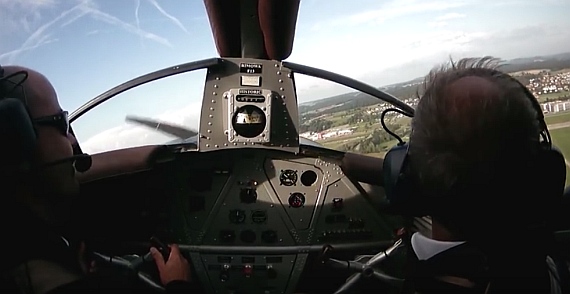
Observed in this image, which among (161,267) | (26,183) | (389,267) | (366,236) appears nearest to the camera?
(26,183)

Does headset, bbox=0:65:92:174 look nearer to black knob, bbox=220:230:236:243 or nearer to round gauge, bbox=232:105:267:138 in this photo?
round gauge, bbox=232:105:267:138

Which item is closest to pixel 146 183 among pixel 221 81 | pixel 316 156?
pixel 221 81

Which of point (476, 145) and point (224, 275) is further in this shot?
point (224, 275)

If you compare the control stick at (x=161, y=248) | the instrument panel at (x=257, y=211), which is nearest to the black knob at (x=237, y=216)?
the instrument panel at (x=257, y=211)

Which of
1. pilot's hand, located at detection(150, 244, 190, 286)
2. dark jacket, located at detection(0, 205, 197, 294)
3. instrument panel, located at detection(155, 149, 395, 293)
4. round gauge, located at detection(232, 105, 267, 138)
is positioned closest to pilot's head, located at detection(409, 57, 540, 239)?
dark jacket, located at detection(0, 205, 197, 294)

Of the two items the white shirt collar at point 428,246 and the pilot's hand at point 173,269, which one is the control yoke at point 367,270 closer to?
the pilot's hand at point 173,269

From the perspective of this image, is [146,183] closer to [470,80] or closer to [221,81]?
[221,81]

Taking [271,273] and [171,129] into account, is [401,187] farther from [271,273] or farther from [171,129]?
[171,129]

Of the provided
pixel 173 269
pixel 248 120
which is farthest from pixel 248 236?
pixel 173 269
